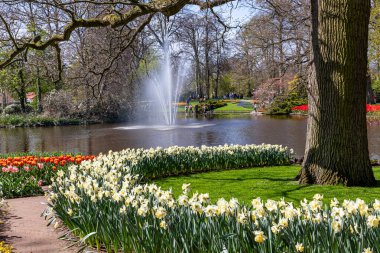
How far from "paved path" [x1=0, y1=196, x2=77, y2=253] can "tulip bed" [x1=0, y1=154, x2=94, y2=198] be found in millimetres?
830

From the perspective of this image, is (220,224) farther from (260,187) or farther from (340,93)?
(340,93)

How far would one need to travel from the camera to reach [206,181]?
7.77m

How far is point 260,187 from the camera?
22.3 ft

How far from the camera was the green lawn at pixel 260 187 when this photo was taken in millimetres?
5918

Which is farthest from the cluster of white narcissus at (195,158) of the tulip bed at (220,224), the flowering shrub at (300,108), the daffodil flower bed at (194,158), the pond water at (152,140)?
the flowering shrub at (300,108)

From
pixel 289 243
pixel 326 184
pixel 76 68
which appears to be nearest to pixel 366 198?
pixel 326 184

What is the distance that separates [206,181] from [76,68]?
74.7 ft

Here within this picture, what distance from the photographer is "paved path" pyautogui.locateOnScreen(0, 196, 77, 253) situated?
168 inches

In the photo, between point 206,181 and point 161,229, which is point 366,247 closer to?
point 161,229

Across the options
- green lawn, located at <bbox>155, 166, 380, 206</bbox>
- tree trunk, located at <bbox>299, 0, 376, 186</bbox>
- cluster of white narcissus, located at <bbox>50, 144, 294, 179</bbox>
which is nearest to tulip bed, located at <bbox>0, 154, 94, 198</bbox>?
cluster of white narcissus, located at <bbox>50, 144, 294, 179</bbox>

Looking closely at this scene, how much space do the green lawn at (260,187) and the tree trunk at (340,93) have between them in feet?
1.11

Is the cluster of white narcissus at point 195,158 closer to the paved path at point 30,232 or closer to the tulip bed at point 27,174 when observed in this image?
the tulip bed at point 27,174

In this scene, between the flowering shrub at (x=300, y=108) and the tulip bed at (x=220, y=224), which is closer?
the tulip bed at (x=220, y=224)

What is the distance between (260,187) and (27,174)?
429 centimetres
